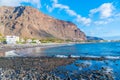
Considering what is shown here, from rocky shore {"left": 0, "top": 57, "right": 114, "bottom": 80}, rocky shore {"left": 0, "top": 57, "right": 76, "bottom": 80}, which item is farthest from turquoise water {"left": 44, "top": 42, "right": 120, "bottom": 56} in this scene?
rocky shore {"left": 0, "top": 57, "right": 114, "bottom": 80}

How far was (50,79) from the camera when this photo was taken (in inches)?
1049

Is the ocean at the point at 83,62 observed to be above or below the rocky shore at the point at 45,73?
below

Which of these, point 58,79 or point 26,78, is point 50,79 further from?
point 26,78

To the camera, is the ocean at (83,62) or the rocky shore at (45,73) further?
the ocean at (83,62)

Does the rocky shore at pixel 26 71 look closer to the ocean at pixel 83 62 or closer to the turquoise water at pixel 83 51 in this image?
the ocean at pixel 83 62

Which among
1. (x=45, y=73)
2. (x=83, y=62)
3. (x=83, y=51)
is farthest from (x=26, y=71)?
(x=83, y=51)

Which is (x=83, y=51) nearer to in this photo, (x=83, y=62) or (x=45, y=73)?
(x=83, y=62)

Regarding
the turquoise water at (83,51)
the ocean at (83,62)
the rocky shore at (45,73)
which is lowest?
the turquoise water at (83,51)

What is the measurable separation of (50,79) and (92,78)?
543cm

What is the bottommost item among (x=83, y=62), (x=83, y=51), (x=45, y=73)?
(x=83, y=51)

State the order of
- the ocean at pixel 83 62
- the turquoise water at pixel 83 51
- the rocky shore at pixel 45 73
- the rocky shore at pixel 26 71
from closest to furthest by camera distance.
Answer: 1. the rocky shore at pixel 26 71
2. the rocky shore at pixel 45 73
3. the ocean at pixel 83 62
4. the turquoise water at pixel 83 51

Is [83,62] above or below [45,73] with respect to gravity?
below

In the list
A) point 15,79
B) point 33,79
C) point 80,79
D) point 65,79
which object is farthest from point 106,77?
point 15,79

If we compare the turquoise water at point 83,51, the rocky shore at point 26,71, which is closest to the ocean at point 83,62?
the turquoise water at point 83,51
